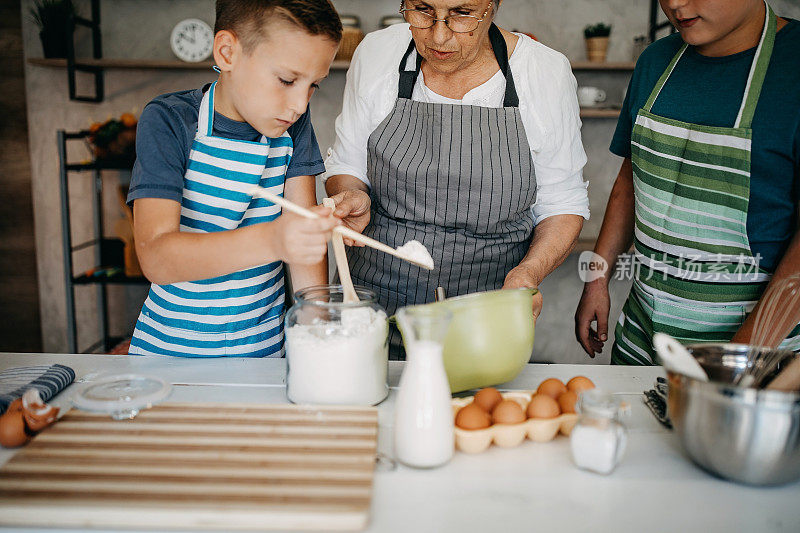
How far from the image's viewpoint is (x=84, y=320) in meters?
3.38

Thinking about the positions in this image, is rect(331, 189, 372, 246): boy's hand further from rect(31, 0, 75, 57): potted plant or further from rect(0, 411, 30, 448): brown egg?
rect(31, 0, 75, 57): potted plant

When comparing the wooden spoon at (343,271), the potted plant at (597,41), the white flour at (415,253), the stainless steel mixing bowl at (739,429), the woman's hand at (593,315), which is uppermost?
the potted plant at (597,41)

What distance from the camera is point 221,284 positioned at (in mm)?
1367

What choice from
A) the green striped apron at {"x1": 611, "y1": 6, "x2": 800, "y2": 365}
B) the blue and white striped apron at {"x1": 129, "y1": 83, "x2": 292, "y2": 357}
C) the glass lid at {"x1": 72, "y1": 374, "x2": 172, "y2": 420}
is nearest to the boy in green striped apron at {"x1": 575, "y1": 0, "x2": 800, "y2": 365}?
the green striped apron at {"x1": 611, "y1": 6, "x2": 800, "y2": 365}

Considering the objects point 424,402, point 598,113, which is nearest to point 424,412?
point 424,402

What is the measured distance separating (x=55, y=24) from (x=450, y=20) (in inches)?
90.9

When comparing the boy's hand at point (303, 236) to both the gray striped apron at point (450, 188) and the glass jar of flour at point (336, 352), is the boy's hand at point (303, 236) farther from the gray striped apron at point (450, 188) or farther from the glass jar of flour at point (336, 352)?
the gray striped apron at point (450, 188)

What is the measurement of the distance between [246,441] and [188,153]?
0.64 m

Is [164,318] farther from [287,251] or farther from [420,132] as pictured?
[420,132]

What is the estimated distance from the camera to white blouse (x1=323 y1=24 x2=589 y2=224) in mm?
1505

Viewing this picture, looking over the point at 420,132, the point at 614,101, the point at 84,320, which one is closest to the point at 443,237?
the point at 420,132

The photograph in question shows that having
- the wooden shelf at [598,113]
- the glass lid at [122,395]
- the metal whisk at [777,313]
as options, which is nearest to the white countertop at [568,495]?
the glass lid at [122,395]

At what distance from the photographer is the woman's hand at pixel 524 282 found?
1.24 meters

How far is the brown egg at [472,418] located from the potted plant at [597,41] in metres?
2.42
